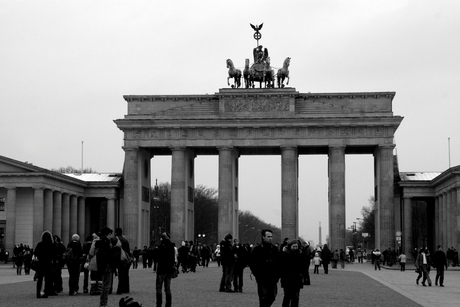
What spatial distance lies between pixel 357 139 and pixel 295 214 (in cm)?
949

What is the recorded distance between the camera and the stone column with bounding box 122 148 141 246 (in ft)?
283

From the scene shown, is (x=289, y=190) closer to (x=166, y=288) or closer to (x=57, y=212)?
(x=57, y=212)

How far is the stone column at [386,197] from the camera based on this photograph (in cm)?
8306

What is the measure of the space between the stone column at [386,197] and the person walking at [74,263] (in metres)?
57.0

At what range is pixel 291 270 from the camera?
1842cm

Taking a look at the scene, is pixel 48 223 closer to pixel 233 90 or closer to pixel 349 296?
pixel 233 90

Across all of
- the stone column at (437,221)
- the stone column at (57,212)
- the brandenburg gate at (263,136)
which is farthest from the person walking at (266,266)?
the stone column at (437,221)

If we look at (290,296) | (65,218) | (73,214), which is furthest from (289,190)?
(290,296)

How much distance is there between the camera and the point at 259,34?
296ft

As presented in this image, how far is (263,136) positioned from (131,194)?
14.4 metres

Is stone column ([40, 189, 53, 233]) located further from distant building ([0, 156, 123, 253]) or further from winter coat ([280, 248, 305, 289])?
winter coat ([280, 248, 305, 289])

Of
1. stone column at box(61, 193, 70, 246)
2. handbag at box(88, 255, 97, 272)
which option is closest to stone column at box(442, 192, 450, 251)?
stone column at box(61, 193, 70, 246)

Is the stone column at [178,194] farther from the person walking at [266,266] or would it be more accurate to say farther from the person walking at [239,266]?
the person walking at [266,266]

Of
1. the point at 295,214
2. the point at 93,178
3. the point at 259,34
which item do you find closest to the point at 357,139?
the point at 295,214
